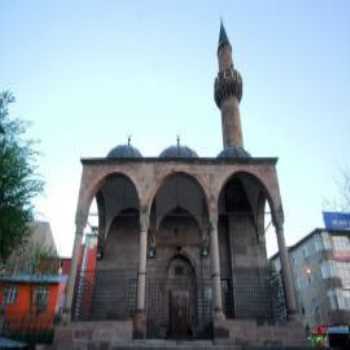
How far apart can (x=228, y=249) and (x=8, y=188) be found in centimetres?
977

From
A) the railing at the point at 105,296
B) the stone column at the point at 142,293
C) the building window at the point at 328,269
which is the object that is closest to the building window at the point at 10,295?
the railing at the point at 105,296

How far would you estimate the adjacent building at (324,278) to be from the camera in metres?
22.9

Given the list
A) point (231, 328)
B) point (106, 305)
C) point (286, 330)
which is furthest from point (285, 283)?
point (106, 305)

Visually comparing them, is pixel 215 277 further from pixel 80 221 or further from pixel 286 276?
pixel 80 221

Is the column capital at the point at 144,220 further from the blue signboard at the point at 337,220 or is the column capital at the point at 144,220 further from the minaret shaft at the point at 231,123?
the minaret shaft at the point at 231,123

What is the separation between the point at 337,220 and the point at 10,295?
22014mm

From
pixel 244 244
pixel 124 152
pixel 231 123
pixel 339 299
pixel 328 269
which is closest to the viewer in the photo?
pixel 244 244

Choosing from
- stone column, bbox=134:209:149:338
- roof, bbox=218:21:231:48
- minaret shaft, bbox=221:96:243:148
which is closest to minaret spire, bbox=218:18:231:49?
roof, bbox=218:21:231:48

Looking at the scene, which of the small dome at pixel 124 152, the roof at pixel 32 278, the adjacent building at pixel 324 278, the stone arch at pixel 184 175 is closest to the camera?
the stone arch at pixel 184 175

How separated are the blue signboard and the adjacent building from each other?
42.1ft

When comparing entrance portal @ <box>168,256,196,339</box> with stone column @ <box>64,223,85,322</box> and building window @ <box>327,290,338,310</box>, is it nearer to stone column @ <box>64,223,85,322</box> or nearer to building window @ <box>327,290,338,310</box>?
stone column @ <box>64,223,85,322</box>

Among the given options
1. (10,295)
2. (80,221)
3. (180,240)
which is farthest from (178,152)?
(10,295)

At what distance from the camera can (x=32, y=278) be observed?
73.9ft

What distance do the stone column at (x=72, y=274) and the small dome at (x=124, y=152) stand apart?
4.65m
